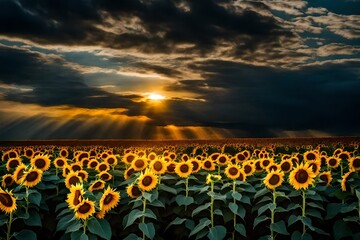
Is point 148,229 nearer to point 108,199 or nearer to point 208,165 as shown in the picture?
point 108,199

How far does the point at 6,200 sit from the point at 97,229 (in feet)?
4.69

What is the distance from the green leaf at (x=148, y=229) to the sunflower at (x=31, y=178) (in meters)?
2.05

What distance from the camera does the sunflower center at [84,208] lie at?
626 centimetres

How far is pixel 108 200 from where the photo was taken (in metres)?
6.78

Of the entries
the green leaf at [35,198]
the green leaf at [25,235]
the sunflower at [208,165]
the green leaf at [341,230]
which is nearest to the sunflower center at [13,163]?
the green leaf at [35,198]

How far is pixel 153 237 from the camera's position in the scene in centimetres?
679

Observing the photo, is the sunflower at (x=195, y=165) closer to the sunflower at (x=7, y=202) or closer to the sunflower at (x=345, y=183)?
the sunflower at (x=345, y=183)

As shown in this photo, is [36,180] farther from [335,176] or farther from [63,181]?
[335,176]

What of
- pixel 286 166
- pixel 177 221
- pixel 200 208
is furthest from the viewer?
pixel 286 166

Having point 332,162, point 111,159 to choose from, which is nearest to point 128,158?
point 111,159

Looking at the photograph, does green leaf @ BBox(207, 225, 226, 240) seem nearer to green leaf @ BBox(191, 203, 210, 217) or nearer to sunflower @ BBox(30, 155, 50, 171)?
green leaf @ BBox(191, 203, 210, 217)

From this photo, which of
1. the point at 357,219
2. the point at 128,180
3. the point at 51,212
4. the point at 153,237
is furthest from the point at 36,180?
the point at 357,219

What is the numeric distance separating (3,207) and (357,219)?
5170mm

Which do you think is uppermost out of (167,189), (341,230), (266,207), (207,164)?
(207,164)
